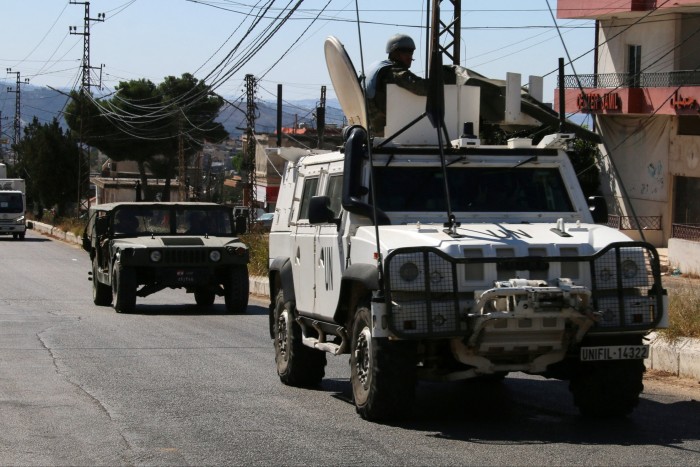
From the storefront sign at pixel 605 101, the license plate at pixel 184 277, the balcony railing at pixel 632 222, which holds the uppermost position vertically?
the storefront sign at pixel 605 101

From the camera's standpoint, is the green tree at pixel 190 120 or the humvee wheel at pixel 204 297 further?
the green tree at pixel 190 120

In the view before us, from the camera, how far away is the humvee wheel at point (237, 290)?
2156cm

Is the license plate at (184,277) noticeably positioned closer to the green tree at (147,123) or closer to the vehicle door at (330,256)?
the vehicle door at (330,256)

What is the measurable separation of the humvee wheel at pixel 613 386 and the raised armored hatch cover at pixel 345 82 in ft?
10.00

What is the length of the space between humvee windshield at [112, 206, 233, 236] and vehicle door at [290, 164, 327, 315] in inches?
412

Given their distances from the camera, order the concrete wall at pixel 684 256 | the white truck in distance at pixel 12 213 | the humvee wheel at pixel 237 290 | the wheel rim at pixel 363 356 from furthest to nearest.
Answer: the white truck in distance at pixel 12 213 → the concrete wall at pixel 684 256 → the humvee wheel at pixel 237 290 → the wheel rim at pixel 363 356

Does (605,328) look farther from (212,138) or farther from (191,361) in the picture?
(212,138)

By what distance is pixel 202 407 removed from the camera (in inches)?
408

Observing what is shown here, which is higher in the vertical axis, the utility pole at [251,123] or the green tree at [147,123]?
the green tree at [147,123]

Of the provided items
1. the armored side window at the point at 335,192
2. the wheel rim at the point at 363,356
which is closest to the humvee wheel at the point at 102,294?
the armored side window at the point at 335,192

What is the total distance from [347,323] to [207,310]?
12.5 m

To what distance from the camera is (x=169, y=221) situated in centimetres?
2255

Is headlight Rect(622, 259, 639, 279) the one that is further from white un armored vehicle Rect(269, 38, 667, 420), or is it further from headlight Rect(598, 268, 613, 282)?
headlight Rect(598, 268, 613, 282)

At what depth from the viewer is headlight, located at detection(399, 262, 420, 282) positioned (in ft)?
29.1
